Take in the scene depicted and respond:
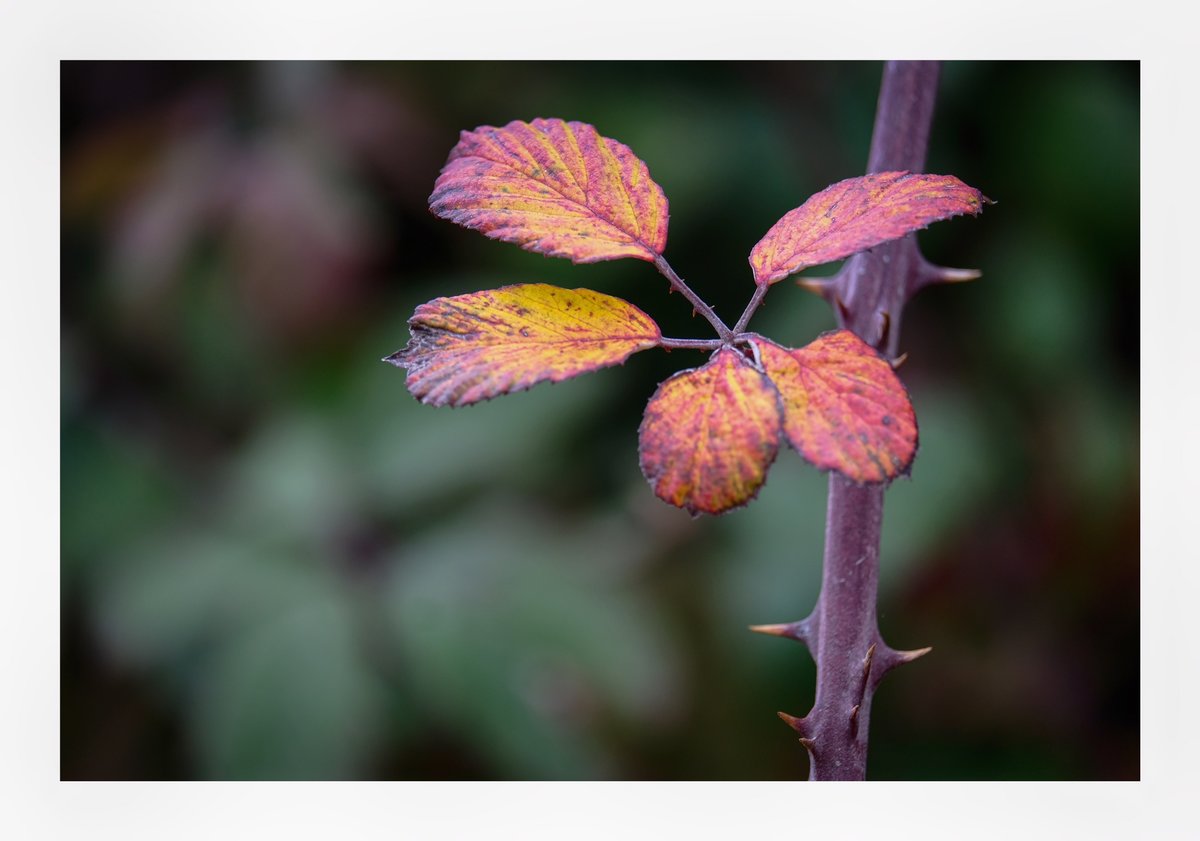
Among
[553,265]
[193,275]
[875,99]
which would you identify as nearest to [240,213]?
[193,275]

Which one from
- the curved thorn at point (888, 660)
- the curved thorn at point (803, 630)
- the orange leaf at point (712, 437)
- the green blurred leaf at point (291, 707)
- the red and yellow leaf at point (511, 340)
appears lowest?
the green blurred leaf at point (291, 707)

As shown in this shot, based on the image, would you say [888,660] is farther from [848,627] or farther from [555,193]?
[555,193]

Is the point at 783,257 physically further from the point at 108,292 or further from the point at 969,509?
the point at 108,292

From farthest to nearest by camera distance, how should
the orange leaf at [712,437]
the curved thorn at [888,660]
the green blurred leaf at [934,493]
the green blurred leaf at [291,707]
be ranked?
1. the green blurred leaf at [934,493]
2. the green blurred leaf at [291,707]
3. the curved thorn at [888,660]
4. the orange leaf at [712,437]

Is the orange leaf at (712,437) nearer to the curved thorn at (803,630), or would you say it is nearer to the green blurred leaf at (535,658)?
the curved thorn at (803,630)

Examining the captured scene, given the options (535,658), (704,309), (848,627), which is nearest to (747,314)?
(704,309)

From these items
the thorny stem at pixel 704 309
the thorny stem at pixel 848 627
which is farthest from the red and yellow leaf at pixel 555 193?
the thorny stem at pixel 848 627
